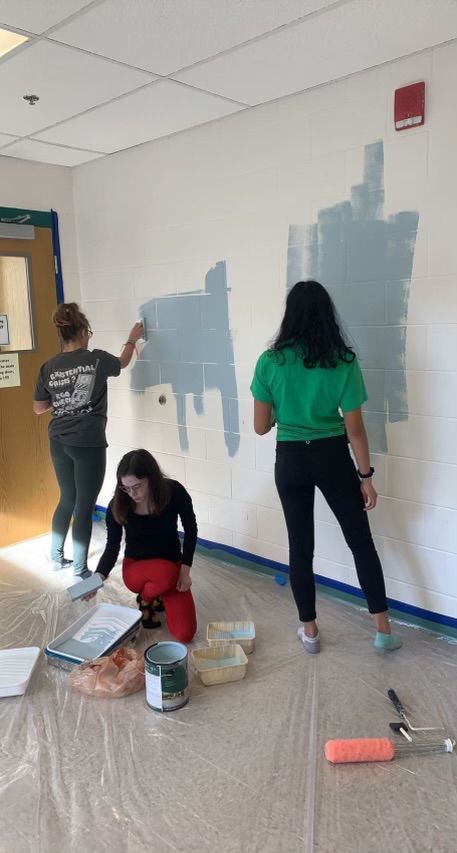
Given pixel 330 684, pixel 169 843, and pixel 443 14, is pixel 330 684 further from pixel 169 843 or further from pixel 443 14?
pixel 443 14

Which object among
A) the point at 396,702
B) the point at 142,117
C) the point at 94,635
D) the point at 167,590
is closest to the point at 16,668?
the point at 94,635

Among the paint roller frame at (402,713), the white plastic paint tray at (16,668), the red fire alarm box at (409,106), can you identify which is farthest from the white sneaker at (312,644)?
the red fire alarm box at (409,106)

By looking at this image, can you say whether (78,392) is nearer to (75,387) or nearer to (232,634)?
(75,387)

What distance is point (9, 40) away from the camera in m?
2.13

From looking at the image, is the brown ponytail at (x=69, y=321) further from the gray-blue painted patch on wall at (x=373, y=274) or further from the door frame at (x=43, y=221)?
the gray-blue painted patch on wall at (x=373, y=274)

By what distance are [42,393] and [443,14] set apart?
2313mm

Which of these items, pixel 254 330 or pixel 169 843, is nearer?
pixel 169 843

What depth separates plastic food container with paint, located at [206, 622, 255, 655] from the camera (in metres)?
2.46

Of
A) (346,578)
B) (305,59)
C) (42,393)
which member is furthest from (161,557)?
(305,59)

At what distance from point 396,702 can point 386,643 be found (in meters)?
0.36

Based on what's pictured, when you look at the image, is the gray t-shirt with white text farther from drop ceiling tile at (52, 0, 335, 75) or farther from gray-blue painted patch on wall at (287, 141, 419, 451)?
drop ceiling tile at (52, 0, 335, 75)

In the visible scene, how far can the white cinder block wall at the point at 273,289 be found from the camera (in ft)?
7.84

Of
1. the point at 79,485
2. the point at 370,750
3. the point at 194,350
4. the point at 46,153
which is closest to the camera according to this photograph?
the point at 370,750

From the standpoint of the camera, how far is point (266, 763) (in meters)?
1.88
